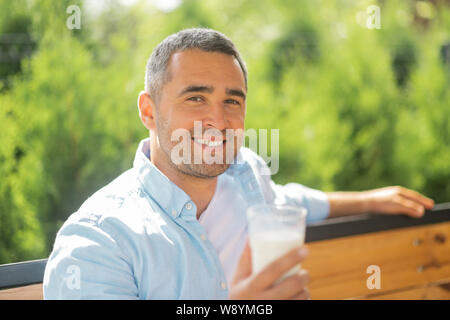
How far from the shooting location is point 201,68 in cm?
143

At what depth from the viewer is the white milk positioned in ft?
3.15

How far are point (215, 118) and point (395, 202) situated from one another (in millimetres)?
1063

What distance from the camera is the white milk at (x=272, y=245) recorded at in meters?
0.96

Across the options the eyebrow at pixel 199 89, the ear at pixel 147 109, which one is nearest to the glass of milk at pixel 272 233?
the eyebrow at pixel 199 89

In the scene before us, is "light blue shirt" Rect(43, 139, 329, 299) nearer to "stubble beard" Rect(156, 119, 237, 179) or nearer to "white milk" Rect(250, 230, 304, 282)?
"stubble beard" Rect(156, 119, 237, 179)

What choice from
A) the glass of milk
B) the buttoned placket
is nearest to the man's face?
the buttoned placket

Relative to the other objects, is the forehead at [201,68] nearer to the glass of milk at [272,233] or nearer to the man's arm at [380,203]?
the glass of milk at [272,233]

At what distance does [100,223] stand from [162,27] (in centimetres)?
151

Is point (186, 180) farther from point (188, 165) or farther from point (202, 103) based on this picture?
point (202, 103)

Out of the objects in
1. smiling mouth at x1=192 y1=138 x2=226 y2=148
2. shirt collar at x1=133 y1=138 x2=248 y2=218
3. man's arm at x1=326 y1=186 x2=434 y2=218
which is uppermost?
smiling mouth at x1=192 y1=138 x2=226 y2=148

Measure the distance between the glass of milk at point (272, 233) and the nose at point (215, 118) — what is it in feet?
1.60
